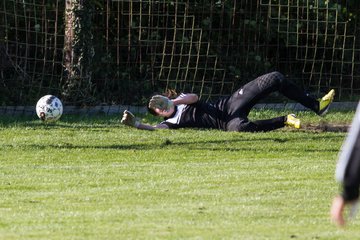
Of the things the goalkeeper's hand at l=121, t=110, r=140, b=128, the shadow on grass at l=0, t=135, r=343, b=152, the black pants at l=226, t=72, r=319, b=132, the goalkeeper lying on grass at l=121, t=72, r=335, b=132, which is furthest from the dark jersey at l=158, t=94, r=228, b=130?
the shadow on grass at l=0, t=135, r=343, b=152

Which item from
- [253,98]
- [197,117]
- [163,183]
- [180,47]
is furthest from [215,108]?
[180,47]

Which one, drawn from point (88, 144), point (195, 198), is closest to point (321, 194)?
point (195, 198)

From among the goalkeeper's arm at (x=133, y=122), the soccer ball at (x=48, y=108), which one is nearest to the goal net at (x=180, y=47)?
the soccer ball at (x=48, y=108)

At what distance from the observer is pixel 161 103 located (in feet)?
46.6

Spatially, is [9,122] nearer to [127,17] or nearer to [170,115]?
[170,115]

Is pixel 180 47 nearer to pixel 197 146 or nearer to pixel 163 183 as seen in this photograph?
pixel 197 146

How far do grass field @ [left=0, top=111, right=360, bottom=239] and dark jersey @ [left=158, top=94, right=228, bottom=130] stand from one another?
0.69 feet

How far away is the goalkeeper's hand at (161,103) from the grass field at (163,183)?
0.37 m

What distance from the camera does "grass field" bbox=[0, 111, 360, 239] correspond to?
304 inches

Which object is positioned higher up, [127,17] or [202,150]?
[127,17]

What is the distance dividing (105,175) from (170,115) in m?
4.02

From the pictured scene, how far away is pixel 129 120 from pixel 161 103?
1.64 ft

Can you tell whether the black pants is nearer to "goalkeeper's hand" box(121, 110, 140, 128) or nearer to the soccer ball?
"goalkeeper's hand" box(121, 110, 140, 128)

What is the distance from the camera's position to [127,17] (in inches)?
735
